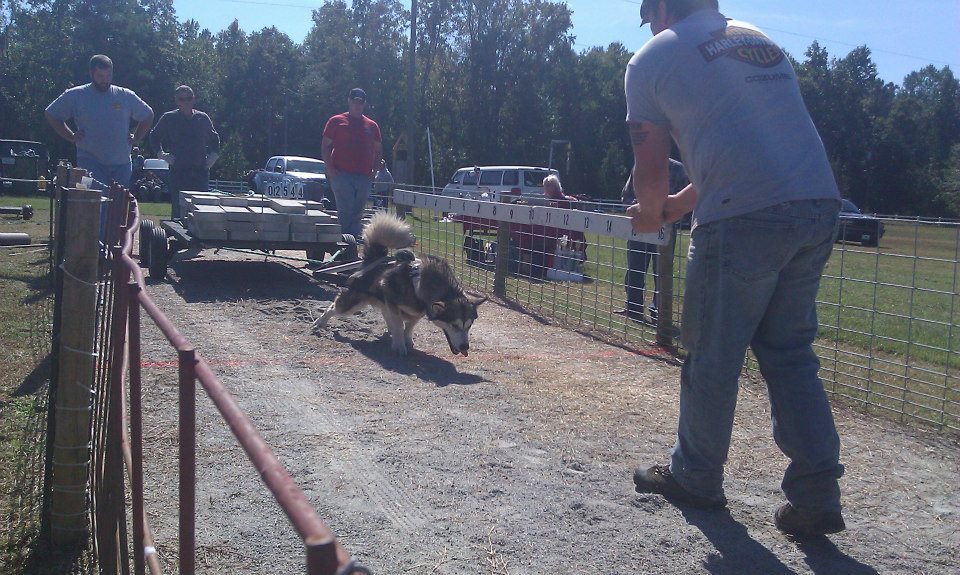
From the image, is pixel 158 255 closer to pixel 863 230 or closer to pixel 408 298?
pixel 408 298

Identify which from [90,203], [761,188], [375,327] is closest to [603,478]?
[761,188]

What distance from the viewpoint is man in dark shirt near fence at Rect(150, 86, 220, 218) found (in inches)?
434

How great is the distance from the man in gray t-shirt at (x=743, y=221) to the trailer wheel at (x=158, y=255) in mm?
7250

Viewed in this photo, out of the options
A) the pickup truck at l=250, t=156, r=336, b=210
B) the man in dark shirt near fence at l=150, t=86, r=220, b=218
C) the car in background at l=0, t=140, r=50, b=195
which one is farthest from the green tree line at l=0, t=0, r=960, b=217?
the man in dark shirt near fence at l=150, t=86, r=220, b=218

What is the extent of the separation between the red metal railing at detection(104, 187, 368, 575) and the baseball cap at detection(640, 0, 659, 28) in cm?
237

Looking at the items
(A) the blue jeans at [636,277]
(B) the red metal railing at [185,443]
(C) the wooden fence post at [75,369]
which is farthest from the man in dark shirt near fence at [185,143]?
(C) the wooden fence post at [75,369]

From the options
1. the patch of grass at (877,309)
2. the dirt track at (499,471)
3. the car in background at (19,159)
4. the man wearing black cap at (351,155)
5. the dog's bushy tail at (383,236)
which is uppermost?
the car in background at (19,159)

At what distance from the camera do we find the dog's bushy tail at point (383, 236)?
8188mm

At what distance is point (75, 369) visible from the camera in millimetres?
3742

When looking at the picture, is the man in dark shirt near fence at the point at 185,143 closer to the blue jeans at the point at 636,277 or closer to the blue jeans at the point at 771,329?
the blue jeans at the point at 636,277

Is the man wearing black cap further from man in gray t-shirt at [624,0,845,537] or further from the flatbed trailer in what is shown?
man in gray t-shirt at [624,0,845,537]

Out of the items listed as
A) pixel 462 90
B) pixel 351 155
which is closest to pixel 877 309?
pixel 351 155

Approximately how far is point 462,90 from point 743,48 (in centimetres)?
5349

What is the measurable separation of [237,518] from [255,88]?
5408 centimetres
